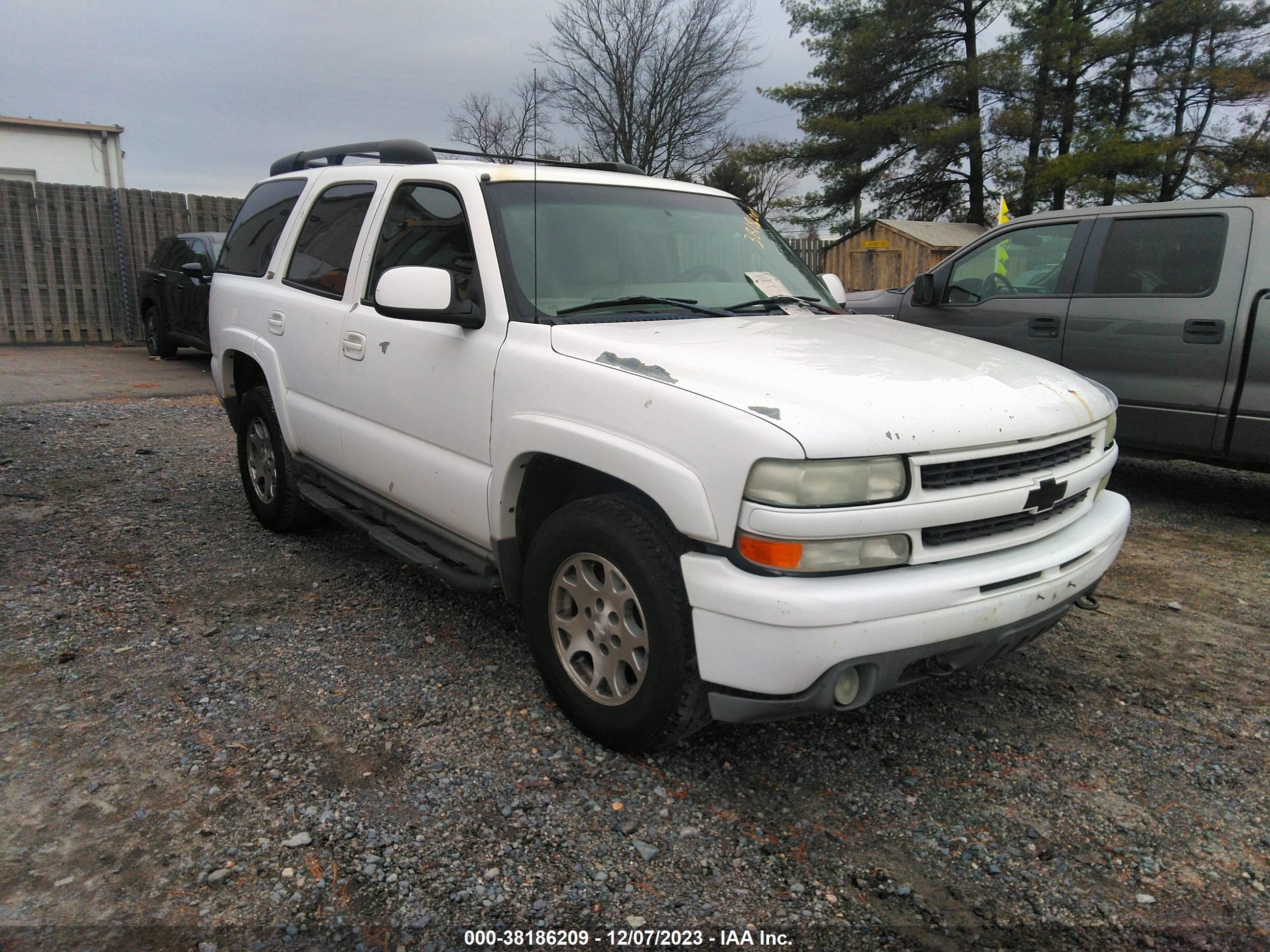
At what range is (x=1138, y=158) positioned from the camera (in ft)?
61.3

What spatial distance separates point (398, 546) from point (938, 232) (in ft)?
61.4

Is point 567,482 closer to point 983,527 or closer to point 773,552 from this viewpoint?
point 773,552

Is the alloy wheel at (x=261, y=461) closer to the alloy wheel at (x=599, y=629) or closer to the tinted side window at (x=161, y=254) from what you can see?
the alloy wheel at (x=599, y=629)

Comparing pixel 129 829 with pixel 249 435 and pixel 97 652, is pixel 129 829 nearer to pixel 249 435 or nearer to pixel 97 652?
pixel 97 652

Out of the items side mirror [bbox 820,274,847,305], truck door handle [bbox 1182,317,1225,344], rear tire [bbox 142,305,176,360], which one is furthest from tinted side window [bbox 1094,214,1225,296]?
rear tire [bbox 142,305,176,360]

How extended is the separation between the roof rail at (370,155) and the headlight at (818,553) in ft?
7.82

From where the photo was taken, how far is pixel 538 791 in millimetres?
2680

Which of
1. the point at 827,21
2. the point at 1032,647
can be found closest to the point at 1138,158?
the point at 827,21

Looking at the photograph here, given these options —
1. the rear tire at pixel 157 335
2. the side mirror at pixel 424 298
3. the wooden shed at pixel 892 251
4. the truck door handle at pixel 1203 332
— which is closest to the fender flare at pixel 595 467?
the side mirror at pixel 424 298

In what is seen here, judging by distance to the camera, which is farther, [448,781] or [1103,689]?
[1103,689]

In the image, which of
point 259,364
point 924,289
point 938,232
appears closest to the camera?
point 259,364

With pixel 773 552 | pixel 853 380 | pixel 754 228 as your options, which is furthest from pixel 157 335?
pixel 773 552

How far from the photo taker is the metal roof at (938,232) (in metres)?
18.8

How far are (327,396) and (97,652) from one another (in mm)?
1412
